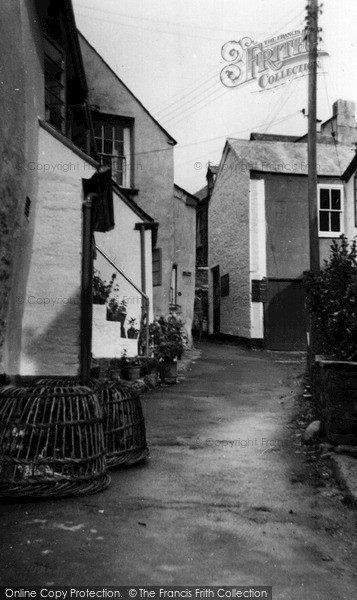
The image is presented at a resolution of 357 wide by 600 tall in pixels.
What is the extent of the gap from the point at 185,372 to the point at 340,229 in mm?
9608

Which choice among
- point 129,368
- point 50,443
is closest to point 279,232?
point 129,368

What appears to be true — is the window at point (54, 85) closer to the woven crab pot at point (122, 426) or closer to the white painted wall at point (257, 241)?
the woven crab pot at point (122, 426)

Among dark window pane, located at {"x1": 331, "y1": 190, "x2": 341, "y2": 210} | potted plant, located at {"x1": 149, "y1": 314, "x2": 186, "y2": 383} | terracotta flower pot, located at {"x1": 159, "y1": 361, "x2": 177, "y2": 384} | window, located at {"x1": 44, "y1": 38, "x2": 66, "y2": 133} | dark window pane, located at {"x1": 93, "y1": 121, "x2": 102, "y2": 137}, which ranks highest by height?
dark window pane, located at {"x1": 93, "y1": 121, "x2": 102, "y2": 137}

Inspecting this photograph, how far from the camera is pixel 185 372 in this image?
41.0 feet

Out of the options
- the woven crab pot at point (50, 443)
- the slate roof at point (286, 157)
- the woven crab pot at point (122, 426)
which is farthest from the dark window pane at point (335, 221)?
the woven crab pot at point (50, 443)

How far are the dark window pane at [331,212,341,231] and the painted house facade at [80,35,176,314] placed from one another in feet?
23.4

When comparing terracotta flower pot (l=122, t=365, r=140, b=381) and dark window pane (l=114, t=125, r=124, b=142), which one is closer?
terracotta flower pot (l=122, t=365, r=140, b=381)

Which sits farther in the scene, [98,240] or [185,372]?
[185,372]

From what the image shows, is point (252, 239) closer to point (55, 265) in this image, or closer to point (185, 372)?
point (185, 372)

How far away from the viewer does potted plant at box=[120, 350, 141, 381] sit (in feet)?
31.7

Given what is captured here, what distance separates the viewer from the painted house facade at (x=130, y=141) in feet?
45.4

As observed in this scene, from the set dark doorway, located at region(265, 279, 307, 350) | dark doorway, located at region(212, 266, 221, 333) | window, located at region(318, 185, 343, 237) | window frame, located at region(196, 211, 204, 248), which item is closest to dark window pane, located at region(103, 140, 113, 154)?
dark doorway, located at region(265, 279, 307, 350)

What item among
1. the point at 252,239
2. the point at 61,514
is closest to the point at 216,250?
the point at 252,239

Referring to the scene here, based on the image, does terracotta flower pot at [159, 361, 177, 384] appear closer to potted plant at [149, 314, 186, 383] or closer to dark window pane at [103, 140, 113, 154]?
potted plant at [149, 314, 186, 383]
